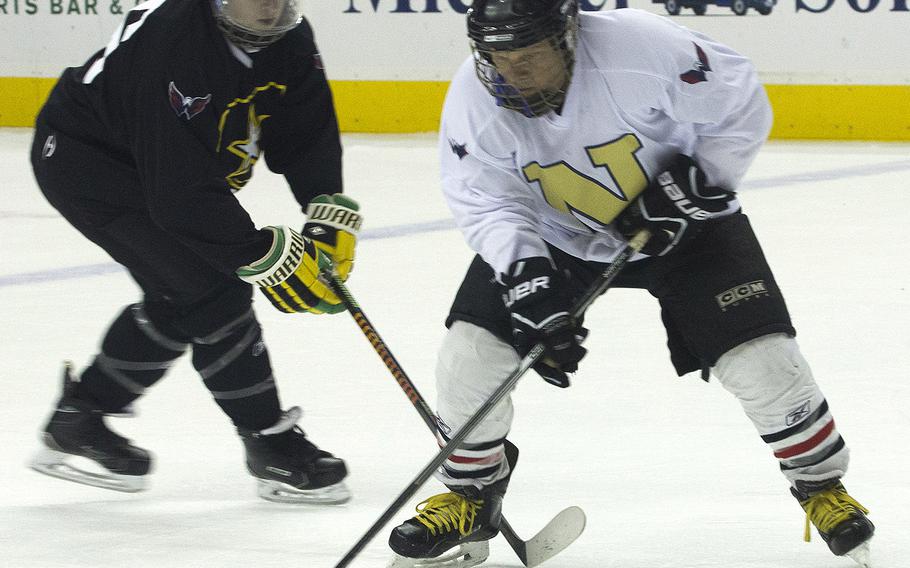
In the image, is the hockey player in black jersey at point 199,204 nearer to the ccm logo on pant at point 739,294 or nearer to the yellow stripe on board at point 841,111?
the ccm logo on pant at point 739,294

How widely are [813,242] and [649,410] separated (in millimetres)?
1791

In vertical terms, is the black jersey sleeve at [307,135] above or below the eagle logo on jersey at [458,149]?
below

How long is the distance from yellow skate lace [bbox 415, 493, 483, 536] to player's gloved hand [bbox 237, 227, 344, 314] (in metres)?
0.37

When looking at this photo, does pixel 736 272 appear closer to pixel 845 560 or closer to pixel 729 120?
pixel 729 120

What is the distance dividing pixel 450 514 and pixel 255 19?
2.58 feet

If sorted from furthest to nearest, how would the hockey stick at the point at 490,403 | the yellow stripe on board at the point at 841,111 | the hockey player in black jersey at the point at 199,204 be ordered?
1. the yellow stripe on board at the point at 841,111
2. the hockey player in black jersey at the point at 199,204
3. the hockey stick at the point at 490,403

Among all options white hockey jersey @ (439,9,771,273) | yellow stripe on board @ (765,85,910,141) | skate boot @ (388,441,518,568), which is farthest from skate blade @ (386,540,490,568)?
yellow stripe on board @ (765,85,910,141)

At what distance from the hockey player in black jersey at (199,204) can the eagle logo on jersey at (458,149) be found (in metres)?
0.29

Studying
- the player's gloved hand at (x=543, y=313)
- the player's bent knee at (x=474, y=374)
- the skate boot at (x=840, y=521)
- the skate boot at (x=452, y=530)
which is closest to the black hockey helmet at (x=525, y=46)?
the player's gloved hand at (x=543, y=313)

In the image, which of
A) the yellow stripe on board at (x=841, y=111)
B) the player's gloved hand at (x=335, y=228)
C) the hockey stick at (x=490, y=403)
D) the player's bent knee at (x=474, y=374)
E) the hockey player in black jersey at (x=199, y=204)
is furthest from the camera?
the yellow stripe on board at (x=841, y=111)

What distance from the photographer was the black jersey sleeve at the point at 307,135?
2.24 metres

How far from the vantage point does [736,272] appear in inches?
75.3

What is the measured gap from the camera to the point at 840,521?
183cm

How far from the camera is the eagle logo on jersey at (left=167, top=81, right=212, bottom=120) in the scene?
1995mm
